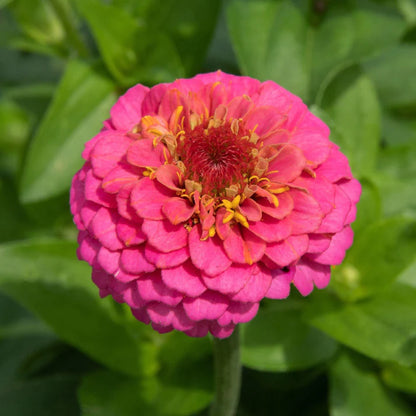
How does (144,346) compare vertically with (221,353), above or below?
below

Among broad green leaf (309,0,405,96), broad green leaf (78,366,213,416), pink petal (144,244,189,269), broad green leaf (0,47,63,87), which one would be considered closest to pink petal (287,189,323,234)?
pink petal (144,244,189,269)

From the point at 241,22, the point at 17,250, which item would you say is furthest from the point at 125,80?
the point at 17,250

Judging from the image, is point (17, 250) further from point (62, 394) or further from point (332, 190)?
point (332, 190)

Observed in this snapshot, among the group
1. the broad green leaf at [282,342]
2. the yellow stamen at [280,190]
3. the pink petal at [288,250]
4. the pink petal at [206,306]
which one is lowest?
the broad green leaf at [282,342]

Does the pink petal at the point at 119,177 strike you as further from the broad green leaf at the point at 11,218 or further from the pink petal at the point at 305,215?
the broad green leaf at the point at 11,218

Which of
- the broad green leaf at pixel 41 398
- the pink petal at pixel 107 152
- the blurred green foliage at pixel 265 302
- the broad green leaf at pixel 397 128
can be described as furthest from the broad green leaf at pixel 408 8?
the broad green leaf at pixel 41 398

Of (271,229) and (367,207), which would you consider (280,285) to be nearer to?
(271,229)

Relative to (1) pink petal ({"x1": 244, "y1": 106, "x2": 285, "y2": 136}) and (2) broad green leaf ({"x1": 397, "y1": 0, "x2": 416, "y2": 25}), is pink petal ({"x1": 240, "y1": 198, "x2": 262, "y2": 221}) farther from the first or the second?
(2) broad green leaf ({"x1": 397, "y1": 0, "x2": 416, "y2": 25})
